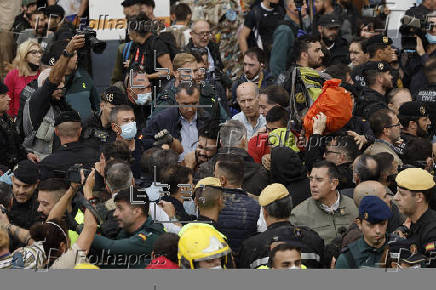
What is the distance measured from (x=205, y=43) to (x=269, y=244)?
508cm

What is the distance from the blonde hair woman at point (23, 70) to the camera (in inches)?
492

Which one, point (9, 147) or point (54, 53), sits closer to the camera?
point (9, 147)

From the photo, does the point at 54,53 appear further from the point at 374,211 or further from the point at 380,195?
the point at 374,211

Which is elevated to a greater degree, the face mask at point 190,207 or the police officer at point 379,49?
the police officer at point 379,49

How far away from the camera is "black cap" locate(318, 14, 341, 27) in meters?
13.8

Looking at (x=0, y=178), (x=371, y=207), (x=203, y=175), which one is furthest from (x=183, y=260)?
(x=0, y=178)

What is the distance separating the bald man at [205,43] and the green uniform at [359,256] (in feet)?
16.3

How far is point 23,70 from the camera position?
12586mm

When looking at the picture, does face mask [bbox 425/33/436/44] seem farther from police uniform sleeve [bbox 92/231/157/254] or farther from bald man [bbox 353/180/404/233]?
police uniform sleeve [bbox 92/231/157/254]

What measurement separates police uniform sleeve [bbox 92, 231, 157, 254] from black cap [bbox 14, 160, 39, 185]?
180cm

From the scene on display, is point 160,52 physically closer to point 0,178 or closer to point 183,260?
point 0,178

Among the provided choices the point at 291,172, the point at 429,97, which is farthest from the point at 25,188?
the point at 429,97

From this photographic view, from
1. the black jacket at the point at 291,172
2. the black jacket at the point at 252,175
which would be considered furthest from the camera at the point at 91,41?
the black jacket at the point at 291,172

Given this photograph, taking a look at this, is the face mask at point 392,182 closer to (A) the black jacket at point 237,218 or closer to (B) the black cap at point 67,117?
(A) the black jacket at point 237,218
